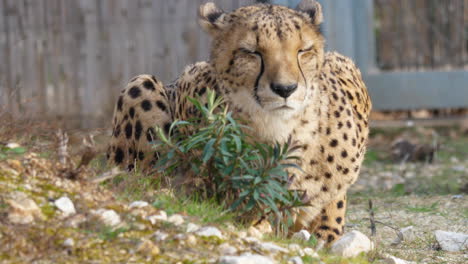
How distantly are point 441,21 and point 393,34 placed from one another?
54 centimetres

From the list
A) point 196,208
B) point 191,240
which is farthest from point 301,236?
point 191,240

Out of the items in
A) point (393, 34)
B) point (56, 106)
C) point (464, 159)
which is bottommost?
point (464, 159)

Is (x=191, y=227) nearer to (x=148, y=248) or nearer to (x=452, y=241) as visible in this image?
(x=148, y=248)

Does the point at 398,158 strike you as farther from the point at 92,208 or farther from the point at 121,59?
the point at 92,208

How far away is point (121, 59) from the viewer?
28.5ft

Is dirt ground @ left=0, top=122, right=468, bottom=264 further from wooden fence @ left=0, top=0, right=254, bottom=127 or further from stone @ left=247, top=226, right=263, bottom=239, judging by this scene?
wooden fence @ left=0, top=0, right=254, bottom=127

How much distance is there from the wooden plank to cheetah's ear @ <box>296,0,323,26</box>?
15.4ft

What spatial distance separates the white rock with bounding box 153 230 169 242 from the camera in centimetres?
311

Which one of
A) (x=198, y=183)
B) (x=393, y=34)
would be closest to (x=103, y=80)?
(x=393, y=34)

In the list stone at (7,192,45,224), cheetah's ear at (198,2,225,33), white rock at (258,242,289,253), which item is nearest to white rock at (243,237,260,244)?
white rock at (258,242,289,253)

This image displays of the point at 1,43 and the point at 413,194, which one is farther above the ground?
the point at 1,43

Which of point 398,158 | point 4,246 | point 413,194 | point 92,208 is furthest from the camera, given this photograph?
point 398,158

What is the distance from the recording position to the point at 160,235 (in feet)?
10.3

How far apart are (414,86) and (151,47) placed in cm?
295
